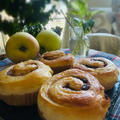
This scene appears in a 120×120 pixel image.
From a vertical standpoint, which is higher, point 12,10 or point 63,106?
point 12,10

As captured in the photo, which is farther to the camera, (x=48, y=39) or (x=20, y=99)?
(x=48, y=39)

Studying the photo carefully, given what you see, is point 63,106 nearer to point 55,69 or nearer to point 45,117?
point 45,117

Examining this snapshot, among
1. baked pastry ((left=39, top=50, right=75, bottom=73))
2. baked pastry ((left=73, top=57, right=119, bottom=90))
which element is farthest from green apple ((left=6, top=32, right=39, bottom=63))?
baked pastry ((left=73, top=57, right=119, bottom=90))

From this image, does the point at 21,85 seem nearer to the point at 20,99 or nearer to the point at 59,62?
the point at 20,99

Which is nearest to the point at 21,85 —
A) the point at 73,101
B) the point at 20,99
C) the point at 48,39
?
the point at 20,99

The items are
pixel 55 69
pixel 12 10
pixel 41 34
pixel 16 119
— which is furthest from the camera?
pixel 41 34

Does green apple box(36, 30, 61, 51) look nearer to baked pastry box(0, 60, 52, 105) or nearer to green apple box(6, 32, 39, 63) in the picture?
green apple box(6, 32, 39, 63)

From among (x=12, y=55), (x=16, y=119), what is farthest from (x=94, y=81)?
(x=12, y=55)
